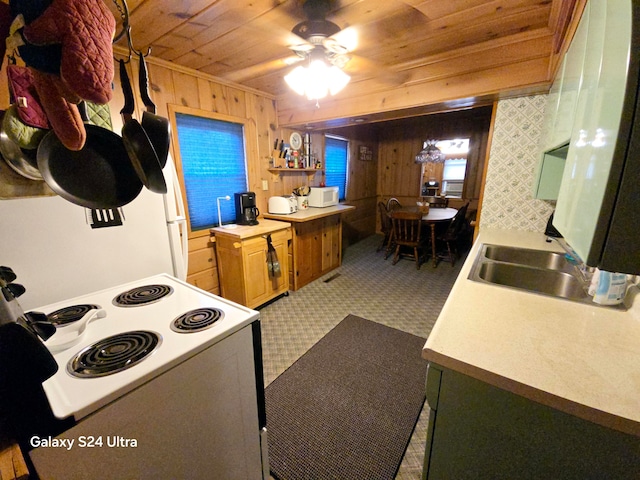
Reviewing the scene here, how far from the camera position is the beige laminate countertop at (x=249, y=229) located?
2.52 m

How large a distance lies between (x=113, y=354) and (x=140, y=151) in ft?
2.12

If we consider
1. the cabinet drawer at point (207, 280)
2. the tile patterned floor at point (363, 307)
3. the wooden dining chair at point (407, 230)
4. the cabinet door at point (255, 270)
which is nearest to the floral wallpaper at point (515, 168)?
the tile patterned floor at point (363, 307)

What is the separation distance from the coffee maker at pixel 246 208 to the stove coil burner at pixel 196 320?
6.20 ft

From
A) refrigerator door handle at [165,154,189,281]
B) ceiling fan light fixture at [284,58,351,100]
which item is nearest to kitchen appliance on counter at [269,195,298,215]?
ceiling fan light fixture at [284,58,351,100]

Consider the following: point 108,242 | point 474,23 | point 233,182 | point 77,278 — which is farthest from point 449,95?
point 77,278

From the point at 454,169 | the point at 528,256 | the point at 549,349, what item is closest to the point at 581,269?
the point at 528,256

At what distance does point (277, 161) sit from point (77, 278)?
8.23 feet

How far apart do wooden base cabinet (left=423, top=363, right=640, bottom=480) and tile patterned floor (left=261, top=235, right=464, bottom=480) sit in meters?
0.65

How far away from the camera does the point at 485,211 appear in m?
2.45

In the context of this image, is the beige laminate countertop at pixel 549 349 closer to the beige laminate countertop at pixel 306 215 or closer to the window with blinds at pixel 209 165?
the beige laminate countertop at pixel 306 215

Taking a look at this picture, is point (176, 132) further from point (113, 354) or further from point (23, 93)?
point (113, 354)

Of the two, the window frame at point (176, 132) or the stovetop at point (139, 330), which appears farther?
the window frame at point (176, 132)

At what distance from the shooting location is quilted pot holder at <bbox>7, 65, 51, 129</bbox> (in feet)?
2.36

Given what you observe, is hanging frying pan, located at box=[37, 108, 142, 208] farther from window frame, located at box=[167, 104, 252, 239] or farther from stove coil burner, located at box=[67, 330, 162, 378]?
window frame, located at box=[167, 104, 252, 239]
